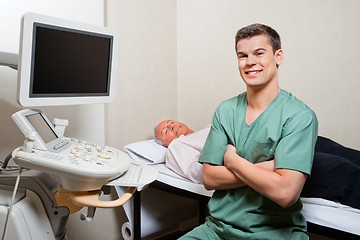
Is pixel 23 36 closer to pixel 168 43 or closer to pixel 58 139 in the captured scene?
pixel 58 139

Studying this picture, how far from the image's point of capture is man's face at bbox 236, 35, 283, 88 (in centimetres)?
117

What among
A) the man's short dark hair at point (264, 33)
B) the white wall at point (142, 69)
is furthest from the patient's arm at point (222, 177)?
the white wall at point (142, 69)

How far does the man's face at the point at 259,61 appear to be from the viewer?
1.17 meters

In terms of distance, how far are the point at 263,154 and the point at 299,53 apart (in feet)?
3.71

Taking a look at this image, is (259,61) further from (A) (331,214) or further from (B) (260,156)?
(A) (331,214)

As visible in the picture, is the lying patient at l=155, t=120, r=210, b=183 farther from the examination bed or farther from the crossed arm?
the crossed arm

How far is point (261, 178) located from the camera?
108 cm

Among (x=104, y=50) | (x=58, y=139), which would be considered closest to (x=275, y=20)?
(x=104, y=50)

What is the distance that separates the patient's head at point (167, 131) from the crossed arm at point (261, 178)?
987 mm

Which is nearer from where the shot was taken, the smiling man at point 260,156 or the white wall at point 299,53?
the smiling man at point 260,156

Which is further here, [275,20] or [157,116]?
[157,116]

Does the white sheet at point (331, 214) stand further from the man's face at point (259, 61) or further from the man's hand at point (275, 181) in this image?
the man's face at point (259, 61)

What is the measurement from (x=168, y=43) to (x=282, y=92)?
1496 millimetres

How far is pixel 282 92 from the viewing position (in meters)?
1.24
